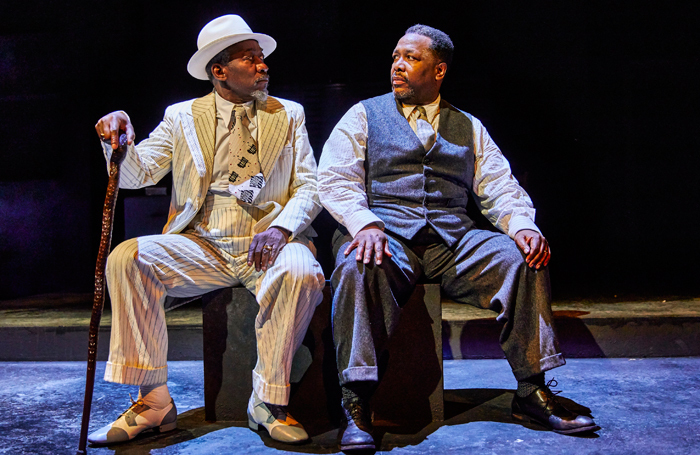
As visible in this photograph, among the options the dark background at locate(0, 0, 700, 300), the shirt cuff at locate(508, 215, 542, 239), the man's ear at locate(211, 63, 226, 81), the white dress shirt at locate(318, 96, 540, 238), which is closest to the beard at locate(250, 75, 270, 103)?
the man's ear at locate(211, 63, 226, 81)

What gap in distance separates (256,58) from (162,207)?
156 centimetres

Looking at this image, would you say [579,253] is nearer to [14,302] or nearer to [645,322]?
[645,322]

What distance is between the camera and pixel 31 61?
14.4ft

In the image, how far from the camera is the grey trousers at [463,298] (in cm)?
194

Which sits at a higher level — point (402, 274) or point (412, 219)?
point (412, 219)

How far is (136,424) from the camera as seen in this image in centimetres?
199

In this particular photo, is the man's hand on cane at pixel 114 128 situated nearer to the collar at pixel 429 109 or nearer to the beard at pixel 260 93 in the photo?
the beard at pixel 260 93

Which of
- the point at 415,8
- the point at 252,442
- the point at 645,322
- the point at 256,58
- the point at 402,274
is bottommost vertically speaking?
the point at 252,442

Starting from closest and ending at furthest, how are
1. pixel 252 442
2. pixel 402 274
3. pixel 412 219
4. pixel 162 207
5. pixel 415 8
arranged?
pixel 252 442 → pixel 402 274 → pixel 412 219 → pixel 162 207 → pixel 415 8

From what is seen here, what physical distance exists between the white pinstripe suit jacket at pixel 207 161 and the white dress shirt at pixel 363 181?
102 mm

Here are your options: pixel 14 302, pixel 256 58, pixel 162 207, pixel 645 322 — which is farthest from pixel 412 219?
pixel 14 302

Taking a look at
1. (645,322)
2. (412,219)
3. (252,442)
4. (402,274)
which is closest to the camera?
(252,442)

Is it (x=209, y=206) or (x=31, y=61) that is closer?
(x=209, y=206)

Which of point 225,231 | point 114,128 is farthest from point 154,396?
point 114,128
